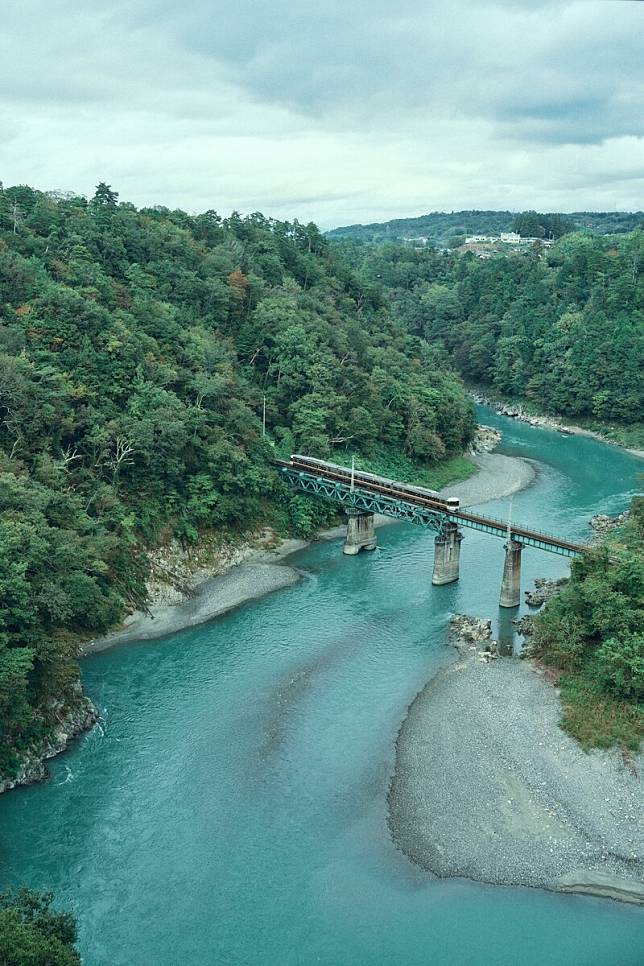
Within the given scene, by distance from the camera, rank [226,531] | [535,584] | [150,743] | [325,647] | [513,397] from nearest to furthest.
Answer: [150,743] → [325,647] → [535,584] → [226,531] → [513,397]

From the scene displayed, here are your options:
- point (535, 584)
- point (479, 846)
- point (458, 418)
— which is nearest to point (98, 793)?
point (479, 846)

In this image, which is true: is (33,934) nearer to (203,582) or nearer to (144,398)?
(203,582)

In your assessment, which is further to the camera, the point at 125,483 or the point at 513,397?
the point at 513,397

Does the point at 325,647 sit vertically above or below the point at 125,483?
below

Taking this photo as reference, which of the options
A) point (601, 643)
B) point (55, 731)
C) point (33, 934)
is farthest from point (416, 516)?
point (33, 934)

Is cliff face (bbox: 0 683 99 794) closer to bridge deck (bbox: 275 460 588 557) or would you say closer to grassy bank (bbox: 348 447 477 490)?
bridge deck (bbox: 275 460 588 557)

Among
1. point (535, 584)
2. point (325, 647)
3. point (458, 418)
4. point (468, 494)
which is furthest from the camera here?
point (458, 418)

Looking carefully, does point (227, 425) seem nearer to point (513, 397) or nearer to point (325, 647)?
point (325, 647)
